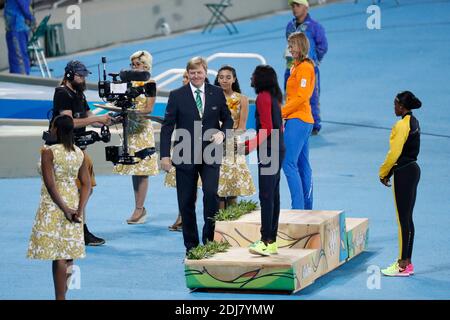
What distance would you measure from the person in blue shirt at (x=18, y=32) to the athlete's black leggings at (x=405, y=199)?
10933mm

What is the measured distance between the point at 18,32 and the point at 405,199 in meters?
11.3

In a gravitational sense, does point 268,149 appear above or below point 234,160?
above

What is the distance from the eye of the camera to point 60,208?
917cm

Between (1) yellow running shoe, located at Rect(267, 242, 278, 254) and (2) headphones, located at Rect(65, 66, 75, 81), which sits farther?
(2) headphones, located at Rect(65, 66, 75, 81)

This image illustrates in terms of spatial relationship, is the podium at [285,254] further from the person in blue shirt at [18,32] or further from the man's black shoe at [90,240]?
the person in blue shirt at [18,32]

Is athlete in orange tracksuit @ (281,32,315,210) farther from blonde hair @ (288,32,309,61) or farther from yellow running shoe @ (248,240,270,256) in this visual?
yellow running shoe @ (248,240,270,256)

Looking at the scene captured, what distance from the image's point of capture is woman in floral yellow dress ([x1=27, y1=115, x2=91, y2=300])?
9.15 meters

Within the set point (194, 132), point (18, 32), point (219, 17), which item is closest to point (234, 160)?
point (194, 132)

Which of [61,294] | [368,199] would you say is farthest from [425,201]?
[61,294]

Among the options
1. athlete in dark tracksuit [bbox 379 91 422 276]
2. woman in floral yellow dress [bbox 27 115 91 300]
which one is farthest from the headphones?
athlete in dark tracksuit [bbox 379 91 422 276]

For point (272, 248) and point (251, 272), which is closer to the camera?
point (251, 272)

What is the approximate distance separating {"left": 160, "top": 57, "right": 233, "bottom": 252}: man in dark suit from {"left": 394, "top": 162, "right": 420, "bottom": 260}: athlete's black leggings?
4.95ft

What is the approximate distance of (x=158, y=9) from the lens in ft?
80.0

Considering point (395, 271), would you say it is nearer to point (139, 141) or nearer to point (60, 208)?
point (60, 208)
